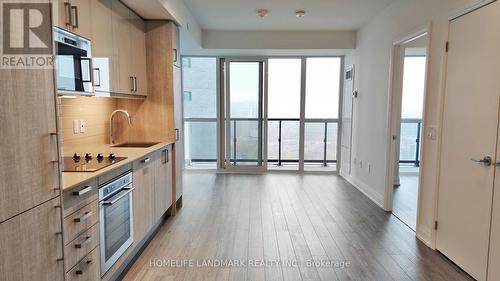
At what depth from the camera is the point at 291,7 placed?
407cm

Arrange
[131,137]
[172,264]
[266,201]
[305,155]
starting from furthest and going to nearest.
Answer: [305,155]
[266,201]
[131,137]
[172,264]

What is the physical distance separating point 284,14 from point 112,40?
2591mm

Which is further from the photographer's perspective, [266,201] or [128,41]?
[266,201]

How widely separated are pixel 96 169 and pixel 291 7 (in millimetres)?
3300

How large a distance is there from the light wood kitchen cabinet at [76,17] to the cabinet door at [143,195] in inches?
43.5

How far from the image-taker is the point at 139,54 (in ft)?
11.1

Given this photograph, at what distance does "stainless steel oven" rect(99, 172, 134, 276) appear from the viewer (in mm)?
2014

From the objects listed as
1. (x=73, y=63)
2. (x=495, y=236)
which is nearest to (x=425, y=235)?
(x=495, y=236)

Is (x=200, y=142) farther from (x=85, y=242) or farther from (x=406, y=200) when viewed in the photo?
(x=85, y=242)

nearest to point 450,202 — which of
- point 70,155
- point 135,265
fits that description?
point 135,265

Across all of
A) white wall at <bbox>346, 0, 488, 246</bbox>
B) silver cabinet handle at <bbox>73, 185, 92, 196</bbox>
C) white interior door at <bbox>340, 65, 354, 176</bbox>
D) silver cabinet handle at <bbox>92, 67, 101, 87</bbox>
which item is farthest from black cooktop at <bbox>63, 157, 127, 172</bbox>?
white interior door at <bbox>340, 65, 354, 176</bbox>

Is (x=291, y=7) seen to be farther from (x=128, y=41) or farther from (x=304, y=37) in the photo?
(x=128, y=41)

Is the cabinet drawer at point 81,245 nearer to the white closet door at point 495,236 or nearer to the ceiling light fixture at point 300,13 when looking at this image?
the white closet door at point 495,236

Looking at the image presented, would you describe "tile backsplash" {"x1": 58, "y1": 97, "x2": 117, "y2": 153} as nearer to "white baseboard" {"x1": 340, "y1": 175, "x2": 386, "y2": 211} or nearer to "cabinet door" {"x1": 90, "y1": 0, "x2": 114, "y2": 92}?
"cabinet door" {"x1": 90, "y1": 0, "x2": 114, "y2": 92}
